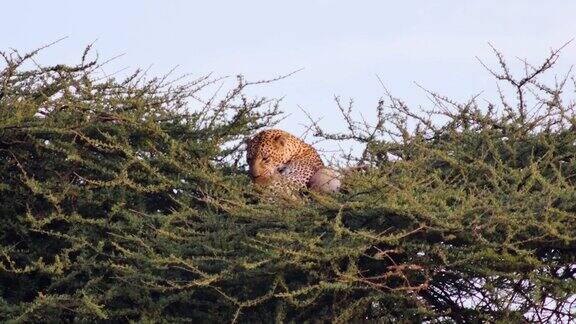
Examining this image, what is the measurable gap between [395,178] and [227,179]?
1.64 meters

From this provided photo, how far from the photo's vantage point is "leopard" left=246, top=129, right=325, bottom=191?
366 inches

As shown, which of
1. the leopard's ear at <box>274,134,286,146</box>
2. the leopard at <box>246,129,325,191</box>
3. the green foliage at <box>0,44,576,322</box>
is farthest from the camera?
the leopard's ear at <box>274,134,286,146</box>

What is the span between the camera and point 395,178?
Answer: 773cm

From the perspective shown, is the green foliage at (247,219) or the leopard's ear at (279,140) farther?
the leopard's ear at (279,140)

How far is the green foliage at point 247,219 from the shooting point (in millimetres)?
7559

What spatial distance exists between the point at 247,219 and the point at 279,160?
1296 mm

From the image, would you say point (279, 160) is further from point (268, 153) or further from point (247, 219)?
point (247, 219)

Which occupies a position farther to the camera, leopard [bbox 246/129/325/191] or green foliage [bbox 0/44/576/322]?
leopard [bbox 246/129/325/191]

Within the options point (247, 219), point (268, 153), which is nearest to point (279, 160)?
point (268, 153)

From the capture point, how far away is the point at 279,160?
941cm

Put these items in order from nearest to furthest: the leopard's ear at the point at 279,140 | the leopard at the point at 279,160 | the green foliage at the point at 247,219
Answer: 1. the green foliage at the point at 247,219
2. the leopard at the point at 279,160
3. the leopard's ear at the point at 279,140

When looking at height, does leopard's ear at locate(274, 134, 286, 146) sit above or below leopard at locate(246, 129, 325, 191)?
above

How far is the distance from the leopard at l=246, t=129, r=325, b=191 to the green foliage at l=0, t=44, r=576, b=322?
0.14 meters

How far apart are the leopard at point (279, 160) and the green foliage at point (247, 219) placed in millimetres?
141
